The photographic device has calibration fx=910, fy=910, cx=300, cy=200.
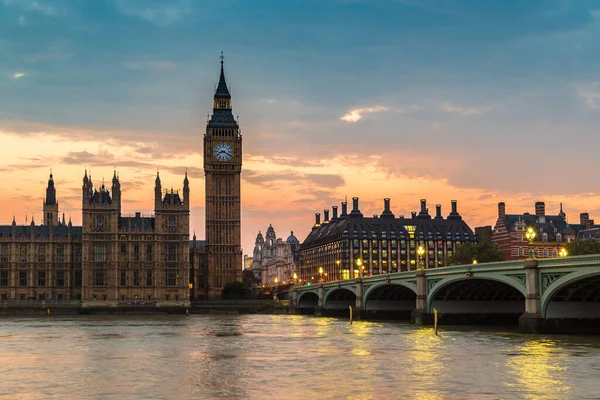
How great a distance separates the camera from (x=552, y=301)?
239 ft

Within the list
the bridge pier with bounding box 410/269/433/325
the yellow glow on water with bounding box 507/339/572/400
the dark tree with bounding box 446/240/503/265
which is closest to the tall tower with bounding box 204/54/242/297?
the dark tree with bounding box 446/240/503/265

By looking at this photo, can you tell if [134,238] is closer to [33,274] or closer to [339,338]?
[33,274]

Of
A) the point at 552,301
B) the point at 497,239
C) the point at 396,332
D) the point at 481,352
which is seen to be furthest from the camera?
the point at 497,239

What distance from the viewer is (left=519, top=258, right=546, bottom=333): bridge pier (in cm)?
7069

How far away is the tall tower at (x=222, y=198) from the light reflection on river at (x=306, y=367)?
4120 inches

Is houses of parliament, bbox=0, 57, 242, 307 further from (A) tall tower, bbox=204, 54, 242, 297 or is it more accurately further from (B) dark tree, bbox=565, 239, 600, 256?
(B) dark tree, bbox=565, 239, 600, 256

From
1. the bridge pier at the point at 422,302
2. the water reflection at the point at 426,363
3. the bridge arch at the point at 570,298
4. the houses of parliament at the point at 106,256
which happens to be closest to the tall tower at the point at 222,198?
the houses of parliament at the point at 106,256

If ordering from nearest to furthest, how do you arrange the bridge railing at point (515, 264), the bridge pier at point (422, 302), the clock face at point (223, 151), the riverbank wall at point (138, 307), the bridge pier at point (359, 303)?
the bridge railing at point (515, 264) < the bridge pier at point (422, 302) < the bridge pier at point (359, 303) < the riverbank wall at point (138, 307) < the clock face at point (223, 151)

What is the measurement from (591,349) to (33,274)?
423 ft

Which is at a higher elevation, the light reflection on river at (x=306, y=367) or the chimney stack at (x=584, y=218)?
the chimney stack at (x=584, y=218)

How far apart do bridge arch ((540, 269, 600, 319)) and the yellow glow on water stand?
6598mm

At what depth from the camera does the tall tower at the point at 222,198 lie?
7205 inches

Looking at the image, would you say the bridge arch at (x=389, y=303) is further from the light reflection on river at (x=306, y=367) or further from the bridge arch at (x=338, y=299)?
the light reflection on river at (x=306, y=367)

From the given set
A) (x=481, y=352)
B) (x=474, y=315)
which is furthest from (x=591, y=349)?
(x=474, y=315)
